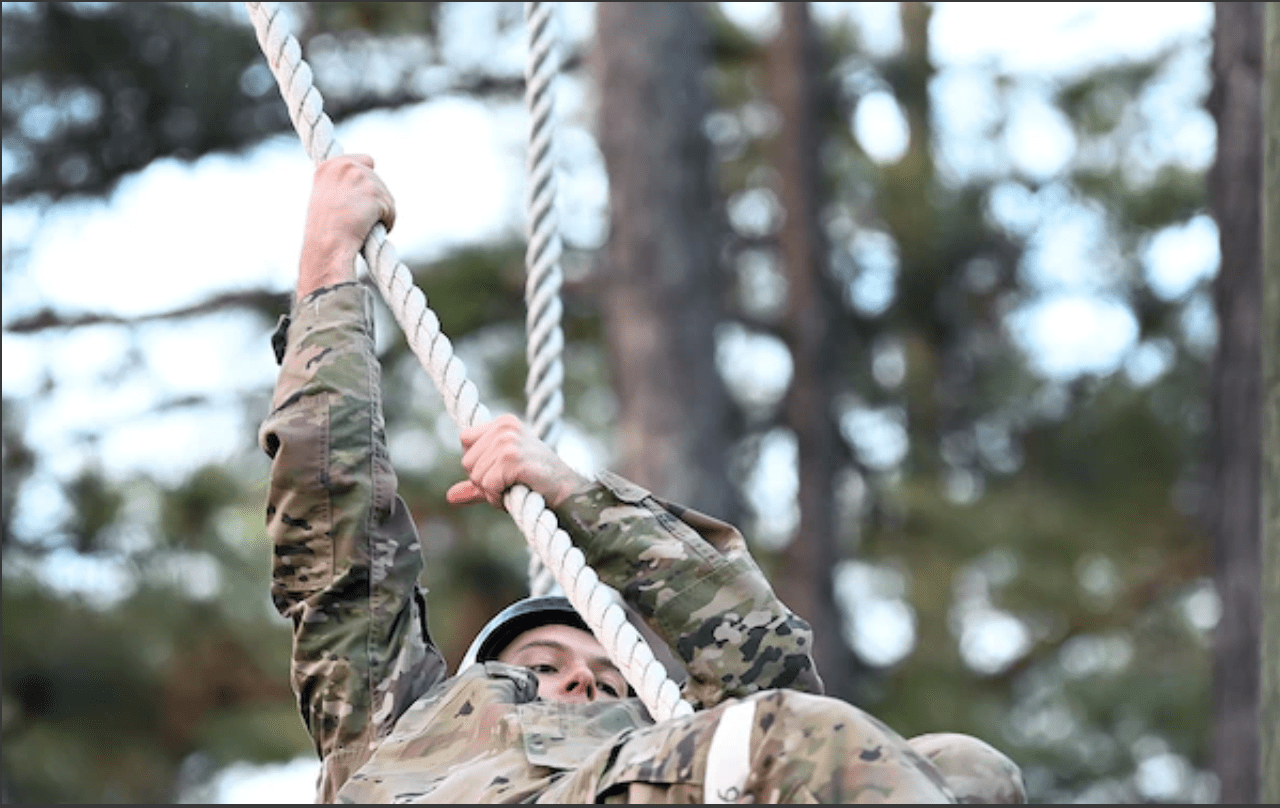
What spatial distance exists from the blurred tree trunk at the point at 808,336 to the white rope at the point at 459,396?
12.0ft

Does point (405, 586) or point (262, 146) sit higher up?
point (262, 146)

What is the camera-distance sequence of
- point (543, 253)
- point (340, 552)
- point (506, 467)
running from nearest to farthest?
point (340, 552), point (506, 467), point (543, 253)

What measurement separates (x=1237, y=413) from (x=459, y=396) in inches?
119

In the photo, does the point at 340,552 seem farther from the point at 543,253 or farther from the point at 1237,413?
the point at 1237,413

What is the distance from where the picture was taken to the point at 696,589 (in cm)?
251

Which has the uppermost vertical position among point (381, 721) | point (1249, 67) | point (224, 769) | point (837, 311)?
point (1249, 67)

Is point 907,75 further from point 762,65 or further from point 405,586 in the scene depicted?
point 405,586

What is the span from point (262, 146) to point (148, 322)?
1.88ft

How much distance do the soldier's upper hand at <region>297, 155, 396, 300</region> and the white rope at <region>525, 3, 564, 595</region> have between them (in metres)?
0.53

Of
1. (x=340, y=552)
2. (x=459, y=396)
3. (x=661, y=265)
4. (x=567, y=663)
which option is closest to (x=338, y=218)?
(x=459, y=396)

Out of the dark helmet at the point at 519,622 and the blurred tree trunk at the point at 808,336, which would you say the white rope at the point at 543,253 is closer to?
the dark helmet at the point at 519,622

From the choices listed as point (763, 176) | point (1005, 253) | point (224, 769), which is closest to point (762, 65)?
point (763, 176)

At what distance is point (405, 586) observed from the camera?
2.48 metres

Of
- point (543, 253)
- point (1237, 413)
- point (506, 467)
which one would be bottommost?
point (1237, 413)
